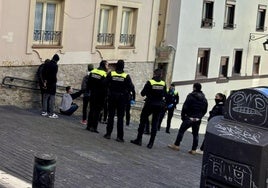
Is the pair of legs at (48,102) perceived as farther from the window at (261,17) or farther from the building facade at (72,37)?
the window at (261,17)

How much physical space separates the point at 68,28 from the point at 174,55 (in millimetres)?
8289

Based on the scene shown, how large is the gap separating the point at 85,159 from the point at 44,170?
371 centimetres

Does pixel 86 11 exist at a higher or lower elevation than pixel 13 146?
higher

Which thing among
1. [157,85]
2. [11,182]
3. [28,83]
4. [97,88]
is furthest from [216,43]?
[11,182]

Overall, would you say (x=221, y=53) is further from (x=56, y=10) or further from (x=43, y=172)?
(x=43, y=172)

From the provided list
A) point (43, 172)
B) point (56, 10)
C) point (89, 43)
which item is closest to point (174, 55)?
point (89, 43)

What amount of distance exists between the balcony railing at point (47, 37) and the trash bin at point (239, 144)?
1255 cm

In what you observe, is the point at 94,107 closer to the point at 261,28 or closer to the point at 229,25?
the point at 229,25

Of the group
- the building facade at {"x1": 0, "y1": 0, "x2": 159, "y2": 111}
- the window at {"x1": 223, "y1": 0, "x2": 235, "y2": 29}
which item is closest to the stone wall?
the building facade at {"x1": 0, "y1": 0, "x2": 159, "y2": 111}

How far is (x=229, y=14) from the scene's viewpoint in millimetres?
29594

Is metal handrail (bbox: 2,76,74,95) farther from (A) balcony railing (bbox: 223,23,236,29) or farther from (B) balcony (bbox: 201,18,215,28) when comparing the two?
(A) balcony railing (bbox: 223,23,236,29)

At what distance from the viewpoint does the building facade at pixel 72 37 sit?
640 inches

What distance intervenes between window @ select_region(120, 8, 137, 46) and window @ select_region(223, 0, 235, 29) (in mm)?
8474

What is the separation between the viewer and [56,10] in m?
18.0
